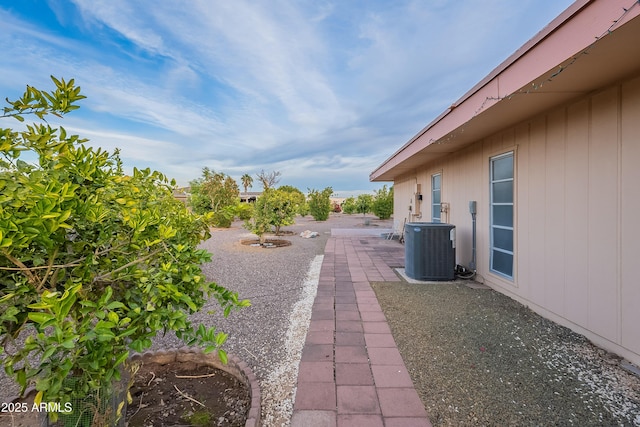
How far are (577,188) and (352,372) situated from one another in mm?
2955

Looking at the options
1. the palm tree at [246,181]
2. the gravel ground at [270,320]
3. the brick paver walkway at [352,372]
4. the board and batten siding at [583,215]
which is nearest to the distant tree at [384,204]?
the gravel ground at [270,320]

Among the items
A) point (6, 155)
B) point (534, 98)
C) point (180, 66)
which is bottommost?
point (6, 155)

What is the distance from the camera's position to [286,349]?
275cm

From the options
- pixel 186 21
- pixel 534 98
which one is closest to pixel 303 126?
pixel 186 21

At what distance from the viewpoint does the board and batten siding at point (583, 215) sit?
2455 millimetres

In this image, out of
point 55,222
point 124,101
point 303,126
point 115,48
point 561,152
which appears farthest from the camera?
point 303,126

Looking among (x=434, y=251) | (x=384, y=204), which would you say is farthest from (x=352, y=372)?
(x=384, y=204)

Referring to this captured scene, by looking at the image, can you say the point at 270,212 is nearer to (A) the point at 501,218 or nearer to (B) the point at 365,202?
(A) the point at 501,218

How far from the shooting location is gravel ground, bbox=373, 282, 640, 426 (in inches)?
72.2

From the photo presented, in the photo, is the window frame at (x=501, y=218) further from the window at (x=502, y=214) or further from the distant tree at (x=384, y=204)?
the distant tree at (x=384, y=204)

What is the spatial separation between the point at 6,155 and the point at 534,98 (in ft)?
13.4

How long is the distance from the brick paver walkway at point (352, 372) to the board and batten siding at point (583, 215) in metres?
1.96

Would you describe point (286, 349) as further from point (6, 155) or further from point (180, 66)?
point (180, 66)

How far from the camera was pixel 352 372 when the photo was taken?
7.52 ft
